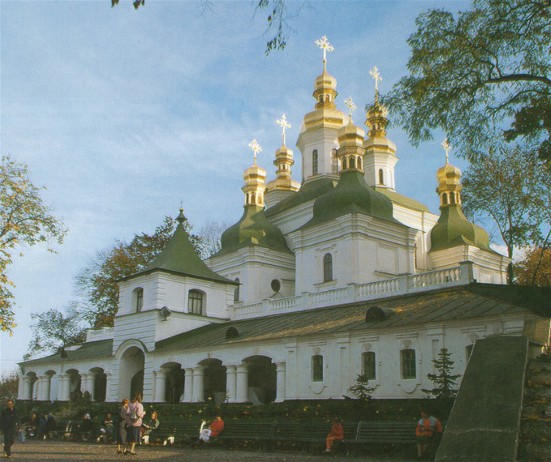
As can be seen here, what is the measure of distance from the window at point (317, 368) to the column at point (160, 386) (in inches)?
375

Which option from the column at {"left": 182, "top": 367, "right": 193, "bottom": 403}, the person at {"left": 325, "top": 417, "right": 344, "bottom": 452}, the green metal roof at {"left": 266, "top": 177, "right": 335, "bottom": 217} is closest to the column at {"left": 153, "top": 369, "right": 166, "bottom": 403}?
the column at {"left": 182, "top": 367, "right": 193, "bottom": 403}

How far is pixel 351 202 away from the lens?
115ft

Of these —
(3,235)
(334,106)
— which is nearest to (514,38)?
(3,235)

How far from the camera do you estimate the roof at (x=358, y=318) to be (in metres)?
19.5

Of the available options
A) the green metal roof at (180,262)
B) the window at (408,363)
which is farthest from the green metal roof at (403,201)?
the window at (408,363)

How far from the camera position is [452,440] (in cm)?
805

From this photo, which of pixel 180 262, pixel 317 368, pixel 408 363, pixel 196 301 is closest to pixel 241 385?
pixel 317 368

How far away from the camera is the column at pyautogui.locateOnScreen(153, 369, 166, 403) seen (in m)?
30.0

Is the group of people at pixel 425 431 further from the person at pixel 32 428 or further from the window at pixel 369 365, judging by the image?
the person at pixel 32 428

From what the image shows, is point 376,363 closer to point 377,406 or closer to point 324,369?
point 324,369

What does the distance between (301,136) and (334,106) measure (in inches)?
126

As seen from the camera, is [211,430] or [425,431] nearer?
[425,431]

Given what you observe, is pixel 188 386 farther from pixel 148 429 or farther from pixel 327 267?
pixel 327 267

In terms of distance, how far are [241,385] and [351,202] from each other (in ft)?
43.0
